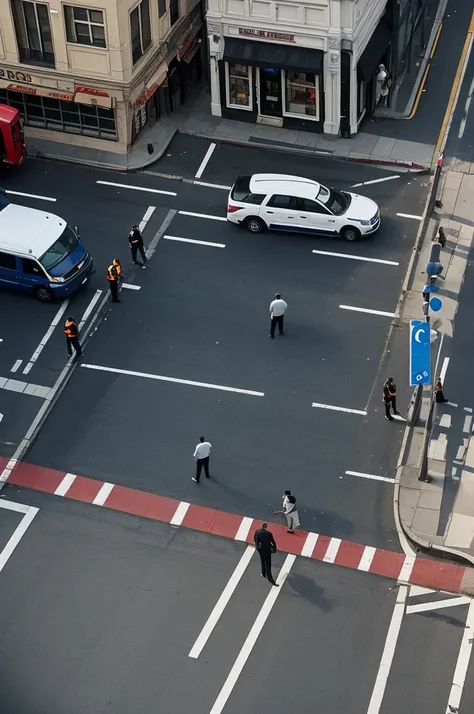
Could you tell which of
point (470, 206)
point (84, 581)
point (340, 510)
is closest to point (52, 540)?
point (84, 581)

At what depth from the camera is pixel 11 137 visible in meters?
43.6

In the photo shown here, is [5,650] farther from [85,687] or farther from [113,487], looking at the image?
[113,487]

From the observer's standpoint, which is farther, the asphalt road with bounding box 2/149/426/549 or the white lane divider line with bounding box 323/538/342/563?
the asphalt road with bounding box 2/149/426/549

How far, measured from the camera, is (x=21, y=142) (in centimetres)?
4425

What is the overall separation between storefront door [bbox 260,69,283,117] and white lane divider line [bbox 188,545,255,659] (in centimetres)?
2156

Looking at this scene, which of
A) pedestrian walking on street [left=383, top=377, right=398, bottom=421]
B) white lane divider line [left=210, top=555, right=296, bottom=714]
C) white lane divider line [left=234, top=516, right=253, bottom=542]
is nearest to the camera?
white lane divider line [left=210, top=555, right=296, bottom=714]

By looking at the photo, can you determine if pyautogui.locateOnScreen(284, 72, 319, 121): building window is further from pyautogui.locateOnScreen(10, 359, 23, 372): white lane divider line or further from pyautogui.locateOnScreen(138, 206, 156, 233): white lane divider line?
pyautogui.locateOnScreen(10, 359, 23, 372): white lane divider line

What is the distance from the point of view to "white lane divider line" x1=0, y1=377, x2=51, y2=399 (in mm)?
35812

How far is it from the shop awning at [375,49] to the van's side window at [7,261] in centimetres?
1593

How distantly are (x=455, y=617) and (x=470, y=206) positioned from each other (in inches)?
728

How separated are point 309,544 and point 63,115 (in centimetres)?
2281

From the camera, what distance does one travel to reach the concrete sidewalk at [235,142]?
147ft

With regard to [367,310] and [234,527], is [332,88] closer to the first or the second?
[367,310]

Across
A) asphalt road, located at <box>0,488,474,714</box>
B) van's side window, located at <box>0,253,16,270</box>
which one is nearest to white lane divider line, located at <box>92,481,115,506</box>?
asphalt road, located at <box>0,488,474,714</box>
